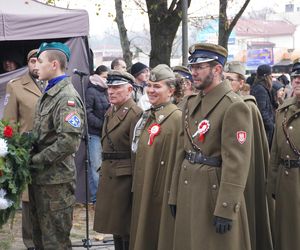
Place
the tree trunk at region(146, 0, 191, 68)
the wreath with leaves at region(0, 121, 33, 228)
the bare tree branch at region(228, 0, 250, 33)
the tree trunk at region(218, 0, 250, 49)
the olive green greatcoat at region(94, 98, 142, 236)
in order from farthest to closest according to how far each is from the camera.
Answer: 1. the tree trunk at region(218, 0, 250, 49)
2. the bare tree branch at region(228, 0, 250, 33)
3. the tree trunk at region(146, 0, 191, 68)
4. the olive green greatcoat at region(94, 98, 142, 236)
5. the wreath with leaves at region(0, 121, 33, 228)

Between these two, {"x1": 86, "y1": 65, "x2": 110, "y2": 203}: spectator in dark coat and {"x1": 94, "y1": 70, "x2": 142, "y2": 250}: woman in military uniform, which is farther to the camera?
{"x1": 86, "y1": 65, "x2": 110, "y2": 203}: spectator in dark coat

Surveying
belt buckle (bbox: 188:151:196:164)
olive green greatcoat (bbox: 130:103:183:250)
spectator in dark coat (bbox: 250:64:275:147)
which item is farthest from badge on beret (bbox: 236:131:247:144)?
spectator in dark coat (bbox: 250:64:275:147)

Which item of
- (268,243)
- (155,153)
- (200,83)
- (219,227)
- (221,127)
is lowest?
(268,243)

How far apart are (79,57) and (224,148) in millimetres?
4387

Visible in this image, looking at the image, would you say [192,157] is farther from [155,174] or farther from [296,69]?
[296,69]

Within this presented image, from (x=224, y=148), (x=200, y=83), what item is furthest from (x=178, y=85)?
(x=224, y=148)

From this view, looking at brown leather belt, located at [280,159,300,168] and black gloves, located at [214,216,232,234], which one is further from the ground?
brown leather belt, located at [280,159,300,168]

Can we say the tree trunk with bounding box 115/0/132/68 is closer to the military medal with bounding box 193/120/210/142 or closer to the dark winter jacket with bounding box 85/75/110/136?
the dark winter jacket with bounding box 85/75/110/136

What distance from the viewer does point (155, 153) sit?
5.23 meters

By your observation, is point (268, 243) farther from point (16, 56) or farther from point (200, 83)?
point (16, 56)

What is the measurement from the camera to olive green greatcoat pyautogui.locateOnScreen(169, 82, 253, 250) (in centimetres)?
415

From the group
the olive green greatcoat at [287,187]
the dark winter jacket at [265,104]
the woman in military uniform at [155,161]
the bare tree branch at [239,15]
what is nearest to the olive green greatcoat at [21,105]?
the woman in military uniform at [155,161]

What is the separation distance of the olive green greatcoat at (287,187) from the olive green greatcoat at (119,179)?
53.7 inches

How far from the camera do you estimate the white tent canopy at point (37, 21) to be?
23.9 ft
